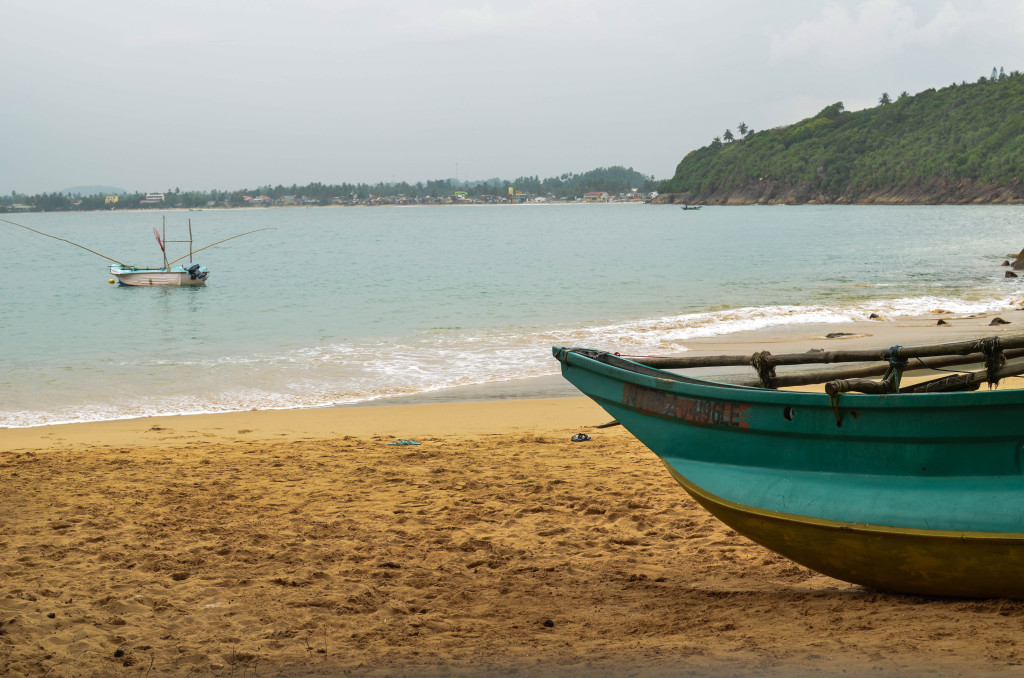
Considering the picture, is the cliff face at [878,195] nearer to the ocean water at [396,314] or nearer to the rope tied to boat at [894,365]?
the ocean water at [396,314]

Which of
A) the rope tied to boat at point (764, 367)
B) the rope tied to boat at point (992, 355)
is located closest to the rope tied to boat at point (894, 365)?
the rope tied to boat at point (992, 355)

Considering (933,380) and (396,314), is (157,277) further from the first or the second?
(933,380)

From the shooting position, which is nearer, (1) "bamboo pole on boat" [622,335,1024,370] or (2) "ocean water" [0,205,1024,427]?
(1) "bamboo pole on boat" [622,335,1024,370]

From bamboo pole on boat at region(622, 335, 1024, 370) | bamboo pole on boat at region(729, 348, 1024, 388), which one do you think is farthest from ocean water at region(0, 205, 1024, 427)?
bamboo pole on boat at region(729, 348, 1024, 388)

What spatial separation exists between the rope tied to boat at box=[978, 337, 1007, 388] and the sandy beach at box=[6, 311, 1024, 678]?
1.07 m

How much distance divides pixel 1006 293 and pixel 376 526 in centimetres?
2225

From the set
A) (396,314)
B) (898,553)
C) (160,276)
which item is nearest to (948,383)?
(898,553)

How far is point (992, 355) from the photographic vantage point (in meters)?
4.07

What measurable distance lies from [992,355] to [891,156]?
146027mm

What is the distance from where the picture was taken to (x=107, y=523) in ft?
20.0

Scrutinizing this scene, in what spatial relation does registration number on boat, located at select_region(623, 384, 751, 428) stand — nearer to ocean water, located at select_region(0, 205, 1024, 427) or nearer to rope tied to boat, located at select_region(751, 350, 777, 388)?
rope tied to boat, located at select_region(751, 350, 777, 388)

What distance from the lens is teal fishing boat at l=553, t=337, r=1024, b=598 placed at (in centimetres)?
364

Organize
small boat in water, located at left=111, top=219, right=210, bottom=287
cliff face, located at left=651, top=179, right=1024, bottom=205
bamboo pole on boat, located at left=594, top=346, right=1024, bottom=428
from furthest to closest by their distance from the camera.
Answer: cliff face, located at left=651, top=179, right=1024, bottom=205
small boat in water, located at left=111, top=219, right=210, bottom=287
bamboo pole on boat, located at left=594, top=346, right=1024, bottom=428

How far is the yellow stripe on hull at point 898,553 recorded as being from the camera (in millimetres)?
3680
